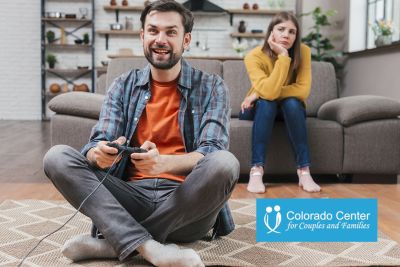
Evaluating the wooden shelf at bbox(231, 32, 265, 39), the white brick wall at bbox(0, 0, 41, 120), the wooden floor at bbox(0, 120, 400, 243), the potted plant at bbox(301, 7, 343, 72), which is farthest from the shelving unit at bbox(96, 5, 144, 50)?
the wooden floor at bbox(0, 120, 400, 243)

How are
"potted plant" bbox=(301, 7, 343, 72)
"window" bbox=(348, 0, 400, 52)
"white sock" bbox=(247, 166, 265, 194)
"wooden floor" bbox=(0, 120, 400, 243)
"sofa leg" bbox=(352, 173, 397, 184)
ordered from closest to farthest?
"wooden floor" bbox=(0, 120, 400, 243) → "white sock" bbox=(247, 166, 265, 194) → "sofa leg" bbox=(352, 173, 397, 184) → "window" bbox=(348, 0, 400, 52) → "potted plant" bbox=(301, 7, 343, 72)

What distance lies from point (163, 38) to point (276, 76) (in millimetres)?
1373

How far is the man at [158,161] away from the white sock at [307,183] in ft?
3.62

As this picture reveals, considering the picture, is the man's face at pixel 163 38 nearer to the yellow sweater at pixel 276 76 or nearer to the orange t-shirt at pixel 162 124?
the orange t-shirt at pixel 162 124

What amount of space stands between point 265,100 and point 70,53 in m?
5.23

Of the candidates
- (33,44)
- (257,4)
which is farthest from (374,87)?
(33,44)

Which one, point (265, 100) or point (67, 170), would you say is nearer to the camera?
point (67, 170)

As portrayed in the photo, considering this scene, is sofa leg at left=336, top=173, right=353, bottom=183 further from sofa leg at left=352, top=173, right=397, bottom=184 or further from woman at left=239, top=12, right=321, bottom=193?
woman at left=239, top=12, right=321, bottom=193

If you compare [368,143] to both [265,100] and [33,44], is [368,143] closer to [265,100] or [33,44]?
[265,100]

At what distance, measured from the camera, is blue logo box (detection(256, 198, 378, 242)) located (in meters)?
1.54

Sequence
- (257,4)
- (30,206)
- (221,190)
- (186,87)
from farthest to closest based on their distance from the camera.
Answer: (257,4) → (30,206) → (186,87) → (221,190)

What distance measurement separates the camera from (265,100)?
3000mm

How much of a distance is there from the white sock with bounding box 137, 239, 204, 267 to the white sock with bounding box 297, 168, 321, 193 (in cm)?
151

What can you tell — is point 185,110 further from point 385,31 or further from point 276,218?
point 385,31
